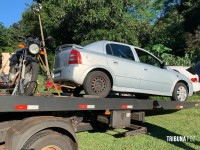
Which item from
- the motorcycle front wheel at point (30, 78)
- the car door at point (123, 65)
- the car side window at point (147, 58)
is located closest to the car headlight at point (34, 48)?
the motorcycle front wheel at point (30, 78)

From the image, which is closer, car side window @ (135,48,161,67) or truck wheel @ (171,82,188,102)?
car side window @ (135,48,161,67)

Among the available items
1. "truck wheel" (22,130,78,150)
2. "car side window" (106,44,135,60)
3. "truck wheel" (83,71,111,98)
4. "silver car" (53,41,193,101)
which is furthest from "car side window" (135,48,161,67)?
"truck wheel" (22,130,78,150)

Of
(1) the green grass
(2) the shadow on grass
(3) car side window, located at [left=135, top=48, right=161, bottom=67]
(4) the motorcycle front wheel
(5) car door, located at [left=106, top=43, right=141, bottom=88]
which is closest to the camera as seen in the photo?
(4) the motorcycle front wheel

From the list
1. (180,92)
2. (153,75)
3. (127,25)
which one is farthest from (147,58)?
(127,25)

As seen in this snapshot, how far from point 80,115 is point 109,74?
137 cm

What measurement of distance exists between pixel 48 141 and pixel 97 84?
233 cm

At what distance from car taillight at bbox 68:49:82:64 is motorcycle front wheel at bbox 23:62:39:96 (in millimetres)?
1131

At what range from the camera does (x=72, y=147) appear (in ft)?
16.8

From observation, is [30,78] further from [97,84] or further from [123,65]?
[123,65]

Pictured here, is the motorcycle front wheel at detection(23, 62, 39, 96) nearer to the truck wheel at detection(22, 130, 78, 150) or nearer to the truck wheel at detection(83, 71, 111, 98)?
the truck wheel at detection(22, 130, 78, 150)

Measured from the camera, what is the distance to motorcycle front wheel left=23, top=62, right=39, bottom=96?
546 cm

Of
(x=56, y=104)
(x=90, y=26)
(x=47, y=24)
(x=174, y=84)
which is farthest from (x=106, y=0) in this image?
(x=56, y=104)

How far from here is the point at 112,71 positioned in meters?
7.10

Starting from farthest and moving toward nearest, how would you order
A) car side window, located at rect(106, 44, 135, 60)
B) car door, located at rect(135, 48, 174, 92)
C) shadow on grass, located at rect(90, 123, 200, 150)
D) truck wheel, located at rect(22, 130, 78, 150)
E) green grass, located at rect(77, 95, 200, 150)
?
car door, located at rect(135, 48, 174, 92), car side window, located at rect(106, 44, 135, 60), shadow on grass, located at rect(90, 123, 200, 150), green grass, located at rect(77, 95, 200, 150), truck wheel, located at rect(22, 130, 78, 150)
